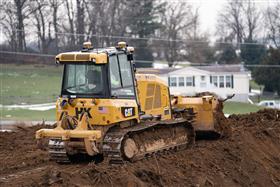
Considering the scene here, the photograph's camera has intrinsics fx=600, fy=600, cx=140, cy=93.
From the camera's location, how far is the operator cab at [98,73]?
44.2 feet

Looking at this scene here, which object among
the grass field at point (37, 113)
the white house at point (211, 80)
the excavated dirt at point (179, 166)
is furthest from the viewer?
the white house at point (211, 80)

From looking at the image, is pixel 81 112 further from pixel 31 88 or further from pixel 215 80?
pixel 215 80

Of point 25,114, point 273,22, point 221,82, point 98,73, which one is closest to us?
point 98,73

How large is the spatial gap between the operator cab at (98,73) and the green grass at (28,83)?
3473cm

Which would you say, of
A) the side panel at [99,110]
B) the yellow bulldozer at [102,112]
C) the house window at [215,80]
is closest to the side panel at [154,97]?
the yellow bulldozer at [102,112]

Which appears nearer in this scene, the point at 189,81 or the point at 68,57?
the point at 68,57

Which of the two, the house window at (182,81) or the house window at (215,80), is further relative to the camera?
the house window at (215,80)

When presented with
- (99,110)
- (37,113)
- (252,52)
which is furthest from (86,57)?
(252,52)

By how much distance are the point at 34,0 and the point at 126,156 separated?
164 ft

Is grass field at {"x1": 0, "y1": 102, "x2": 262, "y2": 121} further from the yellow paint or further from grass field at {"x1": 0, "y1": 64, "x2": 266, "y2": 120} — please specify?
the yellow paint

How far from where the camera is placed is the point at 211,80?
6038 cm

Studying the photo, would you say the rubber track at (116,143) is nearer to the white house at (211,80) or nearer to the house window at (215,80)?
the white house at (211,80)

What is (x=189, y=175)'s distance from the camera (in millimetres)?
13891

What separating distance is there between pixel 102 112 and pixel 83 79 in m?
0.96
